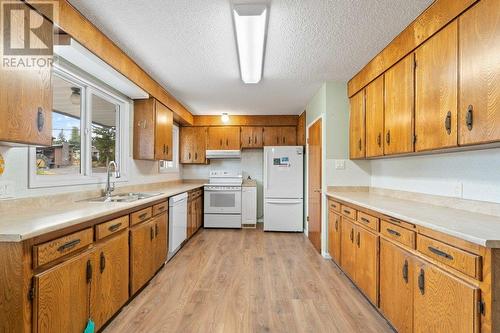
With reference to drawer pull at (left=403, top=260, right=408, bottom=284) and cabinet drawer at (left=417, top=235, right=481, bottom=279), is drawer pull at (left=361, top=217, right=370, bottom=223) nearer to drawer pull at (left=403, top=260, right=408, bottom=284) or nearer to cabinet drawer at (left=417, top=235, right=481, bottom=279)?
drawer pull at (left=403, top=260, right=408, bottom=284)

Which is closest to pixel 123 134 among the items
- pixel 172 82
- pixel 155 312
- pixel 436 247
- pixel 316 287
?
pixel 172 82

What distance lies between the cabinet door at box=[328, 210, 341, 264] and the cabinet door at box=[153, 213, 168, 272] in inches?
82.2

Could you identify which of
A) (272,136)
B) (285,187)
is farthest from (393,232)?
(272,136)

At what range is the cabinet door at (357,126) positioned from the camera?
9.82 feet

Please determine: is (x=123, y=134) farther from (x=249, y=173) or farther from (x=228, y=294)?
(x=249, y=173)

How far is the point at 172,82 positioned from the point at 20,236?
8.77 ft

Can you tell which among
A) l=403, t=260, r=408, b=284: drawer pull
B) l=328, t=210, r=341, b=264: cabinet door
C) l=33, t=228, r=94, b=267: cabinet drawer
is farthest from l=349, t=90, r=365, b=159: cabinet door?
l=33, t=228, r=94, b=267: cabinet drawer

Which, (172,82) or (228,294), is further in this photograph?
(172,82)

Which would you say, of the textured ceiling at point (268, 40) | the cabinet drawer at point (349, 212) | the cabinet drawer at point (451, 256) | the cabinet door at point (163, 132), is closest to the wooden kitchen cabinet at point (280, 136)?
the textured ceiling at point (268, 40)

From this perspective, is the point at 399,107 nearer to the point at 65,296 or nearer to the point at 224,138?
the point at 65,296

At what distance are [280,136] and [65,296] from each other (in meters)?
4.42

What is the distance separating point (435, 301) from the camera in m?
1.37

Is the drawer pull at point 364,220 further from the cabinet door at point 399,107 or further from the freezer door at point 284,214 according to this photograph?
the freezer door at point 284,214

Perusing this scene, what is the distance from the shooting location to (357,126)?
3119mm
